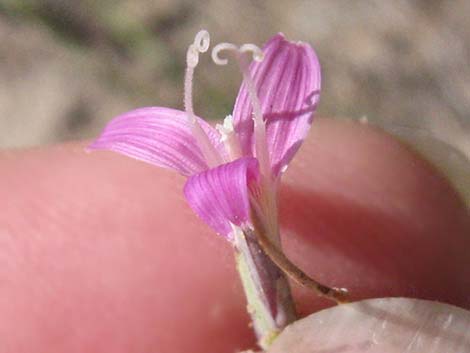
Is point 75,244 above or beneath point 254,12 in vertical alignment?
beneath

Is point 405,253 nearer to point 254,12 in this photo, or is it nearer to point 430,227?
point 430,227

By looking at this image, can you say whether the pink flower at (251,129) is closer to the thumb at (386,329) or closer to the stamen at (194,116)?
the stamen at (194,116)

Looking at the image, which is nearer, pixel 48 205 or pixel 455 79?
pixel 48 205

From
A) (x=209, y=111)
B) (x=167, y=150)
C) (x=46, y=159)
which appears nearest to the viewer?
(x=167, y=150)

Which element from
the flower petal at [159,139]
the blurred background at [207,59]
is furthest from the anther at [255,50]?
the blurred background at [207,59]

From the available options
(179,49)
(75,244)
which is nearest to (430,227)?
(75,244)

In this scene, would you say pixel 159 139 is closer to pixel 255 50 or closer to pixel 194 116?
pixel 194 116

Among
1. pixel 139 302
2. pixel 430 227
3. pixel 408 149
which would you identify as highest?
pixel 408 149
